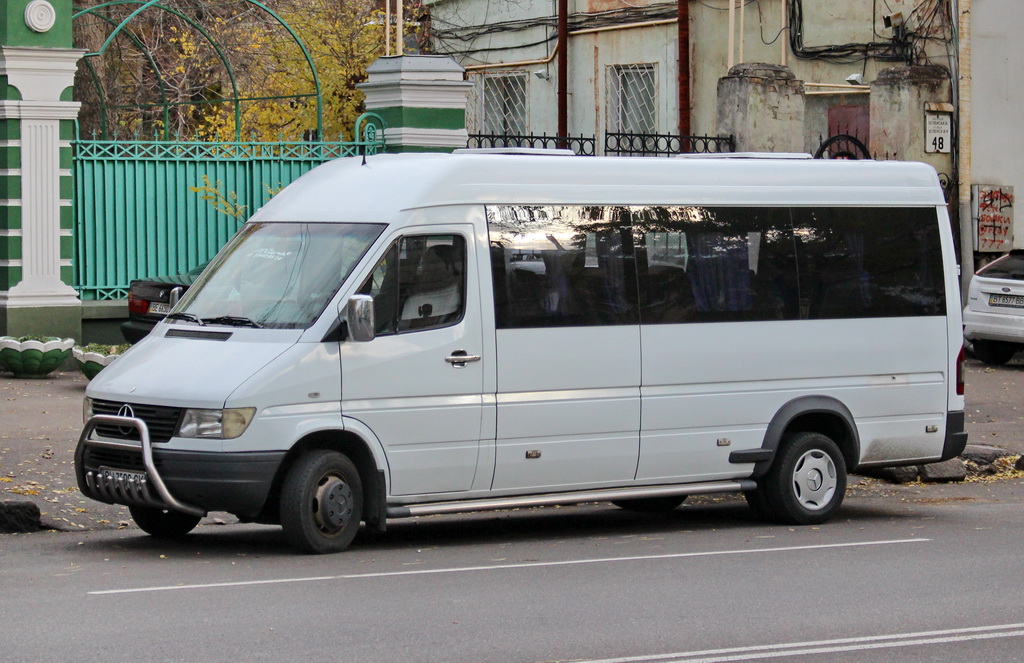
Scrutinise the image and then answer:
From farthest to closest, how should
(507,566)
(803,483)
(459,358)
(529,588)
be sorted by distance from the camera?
(803,483)
(459,358)
(507,566)
(529,588)

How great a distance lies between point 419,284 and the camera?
30.5ft

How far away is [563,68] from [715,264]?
1660 centimetres

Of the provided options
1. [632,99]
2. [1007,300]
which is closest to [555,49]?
[632,99]

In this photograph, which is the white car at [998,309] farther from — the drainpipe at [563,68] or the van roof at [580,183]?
the van roof at [580,183]

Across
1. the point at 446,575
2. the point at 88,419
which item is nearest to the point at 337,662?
the point at 446,575

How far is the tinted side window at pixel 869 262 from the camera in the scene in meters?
10.8

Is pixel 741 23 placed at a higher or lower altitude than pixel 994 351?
higher

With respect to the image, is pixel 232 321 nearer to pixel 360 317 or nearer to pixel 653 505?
pixel 360 317

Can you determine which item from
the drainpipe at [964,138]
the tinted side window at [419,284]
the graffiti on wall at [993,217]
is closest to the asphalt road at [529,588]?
the tinted side window at [419,284]

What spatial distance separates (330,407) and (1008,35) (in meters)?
16.6

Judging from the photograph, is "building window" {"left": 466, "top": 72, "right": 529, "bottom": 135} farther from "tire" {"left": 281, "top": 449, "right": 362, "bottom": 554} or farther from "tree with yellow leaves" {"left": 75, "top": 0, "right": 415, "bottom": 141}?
"tire" {"left": 281, "top": 449, "right": 362, "bottom": 554}

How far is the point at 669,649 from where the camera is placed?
21.8ft

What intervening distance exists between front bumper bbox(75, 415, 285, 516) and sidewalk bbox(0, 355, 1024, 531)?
5.88 ft

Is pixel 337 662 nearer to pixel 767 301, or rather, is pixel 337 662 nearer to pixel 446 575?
pixel 446 575
